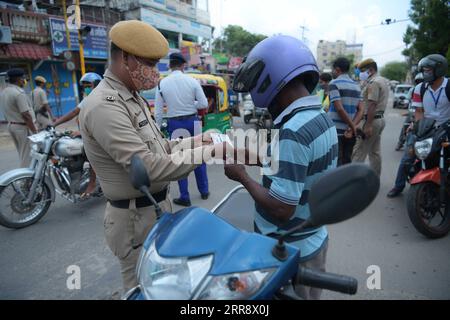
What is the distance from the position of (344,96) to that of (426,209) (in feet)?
5.92

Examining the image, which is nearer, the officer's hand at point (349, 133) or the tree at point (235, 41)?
the officer's hand at point (349, 133)

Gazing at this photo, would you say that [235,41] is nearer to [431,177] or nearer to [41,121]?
[41,121]

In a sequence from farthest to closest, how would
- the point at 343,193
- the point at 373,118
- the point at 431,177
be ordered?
the point at 373,118 → the point at 431,177 → the point at 343,193

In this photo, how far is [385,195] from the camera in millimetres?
4414

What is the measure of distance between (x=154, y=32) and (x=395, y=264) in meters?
2.74

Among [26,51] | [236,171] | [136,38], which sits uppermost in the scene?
[26,51]

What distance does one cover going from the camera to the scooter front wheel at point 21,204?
3.55 meters

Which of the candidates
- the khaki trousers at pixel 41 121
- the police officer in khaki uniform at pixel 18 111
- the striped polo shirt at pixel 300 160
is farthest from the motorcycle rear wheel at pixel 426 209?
the khaki trousers at pixel 41 121

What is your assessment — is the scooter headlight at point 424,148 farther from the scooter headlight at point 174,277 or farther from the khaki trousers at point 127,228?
the scooter headlight at point 174,277

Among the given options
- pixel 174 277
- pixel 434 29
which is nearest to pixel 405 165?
pixel 174 277

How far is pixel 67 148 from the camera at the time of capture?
12.3 feet

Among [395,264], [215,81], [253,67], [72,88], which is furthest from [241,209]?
[72,88]

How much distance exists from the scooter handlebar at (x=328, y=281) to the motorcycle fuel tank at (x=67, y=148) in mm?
3521
